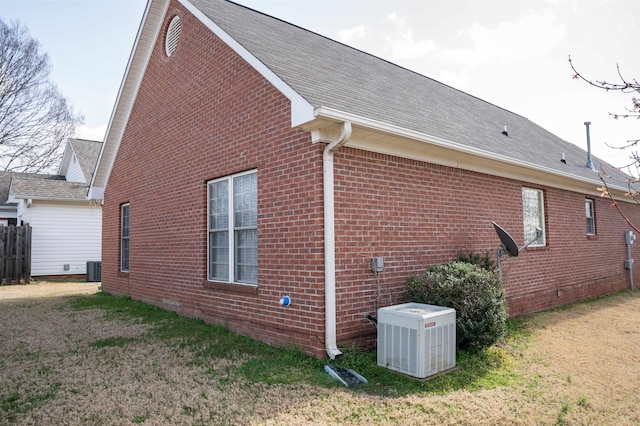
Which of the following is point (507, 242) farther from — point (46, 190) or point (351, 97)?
point (46, 190)

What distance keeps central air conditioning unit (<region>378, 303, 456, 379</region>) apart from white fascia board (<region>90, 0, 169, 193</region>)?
8.51 m

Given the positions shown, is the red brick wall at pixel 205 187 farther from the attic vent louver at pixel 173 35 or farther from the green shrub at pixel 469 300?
the green shrub at pixel 469 300

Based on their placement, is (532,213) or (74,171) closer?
(532,213)

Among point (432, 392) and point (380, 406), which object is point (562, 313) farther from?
point (380, 406)

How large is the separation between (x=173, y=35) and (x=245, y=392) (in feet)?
26.7

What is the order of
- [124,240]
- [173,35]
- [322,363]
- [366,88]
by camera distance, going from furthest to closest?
[124,240] < [173,35] < [366,88] < [322,363]

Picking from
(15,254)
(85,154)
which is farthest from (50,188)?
(85,154)

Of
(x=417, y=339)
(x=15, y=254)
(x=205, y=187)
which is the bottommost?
(x=417, y=339)

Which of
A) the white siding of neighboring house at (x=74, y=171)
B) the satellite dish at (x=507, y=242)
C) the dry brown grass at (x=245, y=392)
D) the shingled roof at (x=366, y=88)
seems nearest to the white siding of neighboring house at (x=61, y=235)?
the white siding of neighboring house at (x=74, y=171)

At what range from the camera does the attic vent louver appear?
31.8 feet

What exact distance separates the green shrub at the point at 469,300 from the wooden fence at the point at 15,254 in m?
16.1

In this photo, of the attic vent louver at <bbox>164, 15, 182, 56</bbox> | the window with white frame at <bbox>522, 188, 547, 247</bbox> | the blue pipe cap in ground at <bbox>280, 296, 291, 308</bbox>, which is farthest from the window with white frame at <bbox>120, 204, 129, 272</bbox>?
the window with white frame at <bbox>522, 188, 547, 247</bbox>

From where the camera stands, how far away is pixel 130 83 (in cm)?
1141

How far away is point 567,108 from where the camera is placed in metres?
3.07
